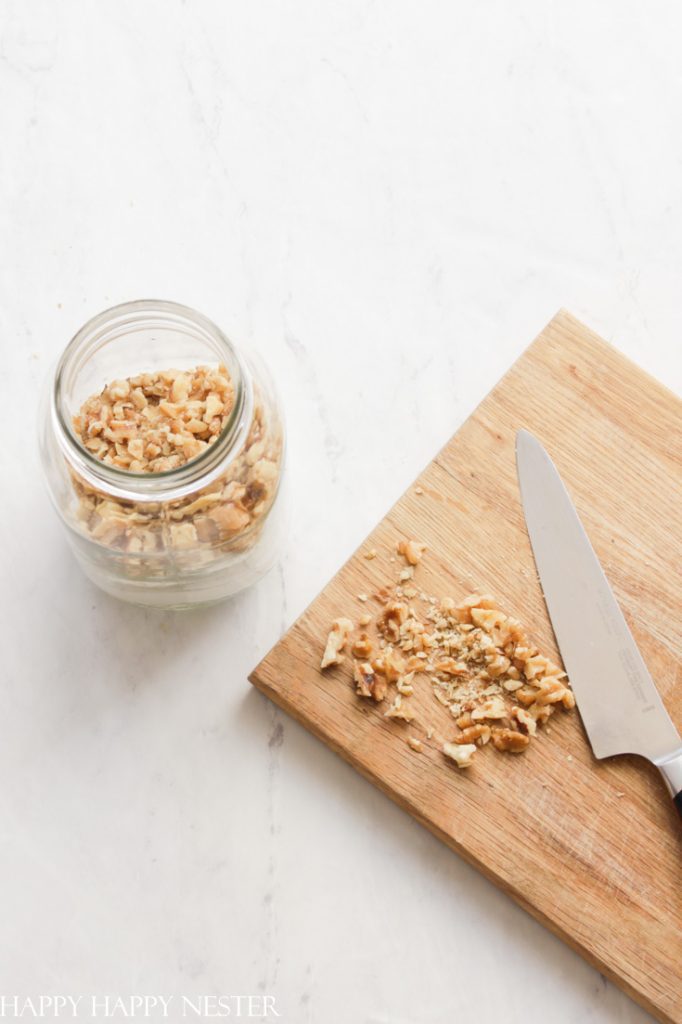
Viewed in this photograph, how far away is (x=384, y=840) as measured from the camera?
4.34 feet

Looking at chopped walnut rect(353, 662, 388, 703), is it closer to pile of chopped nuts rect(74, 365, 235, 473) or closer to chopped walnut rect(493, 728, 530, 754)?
chopped walnut rect(493, 728, 530, 754)

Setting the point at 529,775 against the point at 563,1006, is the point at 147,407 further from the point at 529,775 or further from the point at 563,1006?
the point at 563,1006

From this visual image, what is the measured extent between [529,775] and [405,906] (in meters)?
0.23

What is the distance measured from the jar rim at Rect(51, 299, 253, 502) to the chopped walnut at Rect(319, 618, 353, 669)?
0.28 m

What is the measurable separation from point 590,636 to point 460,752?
0.69 ft

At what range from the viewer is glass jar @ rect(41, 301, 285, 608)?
1087 millimetres

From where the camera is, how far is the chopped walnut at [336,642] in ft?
4.20

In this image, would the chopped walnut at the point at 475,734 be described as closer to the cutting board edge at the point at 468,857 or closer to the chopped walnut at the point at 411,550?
the cutting board edge at the point at 468,857

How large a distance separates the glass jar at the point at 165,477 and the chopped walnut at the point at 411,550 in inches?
6.4

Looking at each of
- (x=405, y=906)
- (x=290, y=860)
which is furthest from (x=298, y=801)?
(x=405, y=906)

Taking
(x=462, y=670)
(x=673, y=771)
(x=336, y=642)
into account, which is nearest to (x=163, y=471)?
(x=336, y=642)

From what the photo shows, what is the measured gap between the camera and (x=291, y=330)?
56.8 inches

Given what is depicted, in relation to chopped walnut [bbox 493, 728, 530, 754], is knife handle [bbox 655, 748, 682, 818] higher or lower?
higher

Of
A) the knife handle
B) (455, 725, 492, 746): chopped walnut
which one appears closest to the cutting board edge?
(455, 725, 492, 746): chopped walnut
